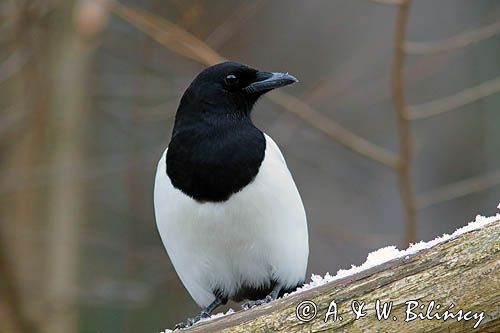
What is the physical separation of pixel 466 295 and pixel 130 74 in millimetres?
3286

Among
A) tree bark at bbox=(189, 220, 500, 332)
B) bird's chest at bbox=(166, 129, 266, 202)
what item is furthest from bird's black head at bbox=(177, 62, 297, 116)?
tree bark at bbox=(189, 220, 500, 332)

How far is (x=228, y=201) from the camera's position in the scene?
3246 mm

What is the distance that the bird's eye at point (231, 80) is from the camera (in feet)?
11.7

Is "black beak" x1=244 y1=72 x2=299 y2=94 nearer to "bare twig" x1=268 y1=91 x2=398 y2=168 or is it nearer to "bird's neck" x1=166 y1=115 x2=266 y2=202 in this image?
"bird's neck" x1=166 y1=115 x2=266 y2=202

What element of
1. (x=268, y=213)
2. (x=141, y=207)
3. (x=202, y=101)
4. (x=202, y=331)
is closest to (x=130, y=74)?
(x=141, y=207)

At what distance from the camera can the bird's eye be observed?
11.7 ft

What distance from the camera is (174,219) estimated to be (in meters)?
3.29

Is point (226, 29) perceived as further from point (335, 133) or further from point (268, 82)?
point (268, 82)

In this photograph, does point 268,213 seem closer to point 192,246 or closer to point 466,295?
point 192,246

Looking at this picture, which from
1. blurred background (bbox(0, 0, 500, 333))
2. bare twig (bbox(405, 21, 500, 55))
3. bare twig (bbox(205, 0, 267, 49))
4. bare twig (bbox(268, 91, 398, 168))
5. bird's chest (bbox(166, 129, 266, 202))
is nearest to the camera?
bird's chest (bbox(166, 129, 266, 202))

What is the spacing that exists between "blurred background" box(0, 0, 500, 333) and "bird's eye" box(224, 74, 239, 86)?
40 centimetres

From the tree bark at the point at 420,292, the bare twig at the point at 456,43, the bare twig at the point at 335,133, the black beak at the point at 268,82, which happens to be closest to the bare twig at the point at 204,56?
the bare twig at the point at 335,133

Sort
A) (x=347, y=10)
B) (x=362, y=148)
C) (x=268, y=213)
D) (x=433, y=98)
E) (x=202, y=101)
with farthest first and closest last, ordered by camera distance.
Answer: (x=347, y=10)
(x=433, y=98)
(x=362, y=148)
(x=202, y=101)
(x=268, y=213)

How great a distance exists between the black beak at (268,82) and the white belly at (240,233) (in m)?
A: 0.21
